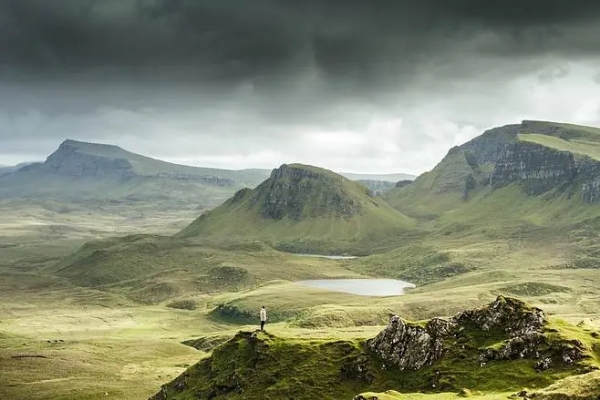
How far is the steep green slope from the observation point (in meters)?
77.7

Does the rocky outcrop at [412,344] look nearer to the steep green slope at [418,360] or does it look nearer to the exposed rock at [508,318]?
the steep green slope at [418,360]

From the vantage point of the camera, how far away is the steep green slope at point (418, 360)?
77688mm

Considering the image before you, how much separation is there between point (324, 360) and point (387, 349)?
38.1 feet

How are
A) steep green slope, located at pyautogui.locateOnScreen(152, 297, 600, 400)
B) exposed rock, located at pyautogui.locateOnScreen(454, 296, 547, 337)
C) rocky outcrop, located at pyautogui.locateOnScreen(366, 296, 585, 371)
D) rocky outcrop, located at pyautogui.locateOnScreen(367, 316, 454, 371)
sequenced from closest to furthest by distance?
1. steep green slope, located at pyautogui.locateOnScreen(152, 297, 600, 400)
2. rocky outcrop, located at pyautogui.locateOnScreen(366, 296, 585, 371)
3. exposed rock, located at pyautogui.locateOnScreen(454, 296, 547, 337)
4. rocky outcrop, located at pyautogui.locateOnScreen(367, 316, 454, 371)

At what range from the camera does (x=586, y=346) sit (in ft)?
255

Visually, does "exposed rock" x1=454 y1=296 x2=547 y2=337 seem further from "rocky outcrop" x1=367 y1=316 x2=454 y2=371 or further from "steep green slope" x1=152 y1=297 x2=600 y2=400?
"rocky outcrop" x1=367 y1=316 x2=454 y2=371

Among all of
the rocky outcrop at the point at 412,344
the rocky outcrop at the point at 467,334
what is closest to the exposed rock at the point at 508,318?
the rocky outcrop at the point at 467,334

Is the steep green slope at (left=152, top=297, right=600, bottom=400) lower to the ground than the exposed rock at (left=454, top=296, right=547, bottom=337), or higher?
lower

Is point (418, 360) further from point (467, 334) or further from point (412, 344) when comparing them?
point (467, 334)

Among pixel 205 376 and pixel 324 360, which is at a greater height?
pixel 324 360

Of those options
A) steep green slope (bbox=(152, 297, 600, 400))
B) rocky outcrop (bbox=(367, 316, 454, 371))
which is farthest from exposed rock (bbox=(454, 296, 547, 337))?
rocky outcrop (bbox=(367, 316, 454, 371))

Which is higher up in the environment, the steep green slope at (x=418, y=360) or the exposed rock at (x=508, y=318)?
the exposed rock at (x=508, y=318)

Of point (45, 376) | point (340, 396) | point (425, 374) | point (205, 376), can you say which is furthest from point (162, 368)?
point (425, 374)

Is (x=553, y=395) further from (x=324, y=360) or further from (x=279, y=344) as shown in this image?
(x=279, y=344)
